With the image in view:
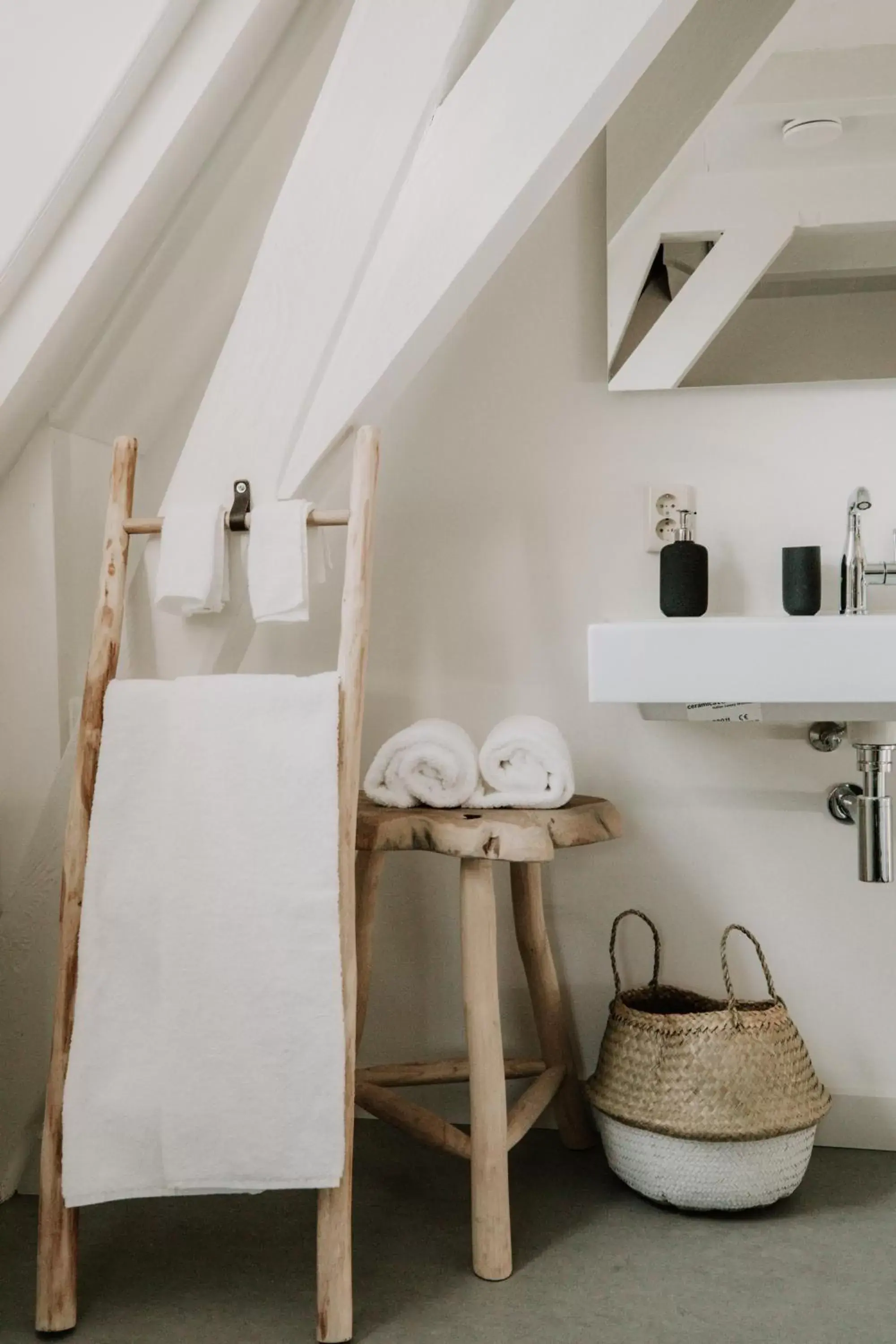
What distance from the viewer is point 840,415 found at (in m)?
1.62

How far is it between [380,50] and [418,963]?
1.37m

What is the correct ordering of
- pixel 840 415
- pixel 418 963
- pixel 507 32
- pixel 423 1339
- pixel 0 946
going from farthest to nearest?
pixel 418 963 → pixel 840 415 → pixel 0 946 → pixel 507 32 → pixel 423 1339

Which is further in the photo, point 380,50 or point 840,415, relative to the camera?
point 840,415

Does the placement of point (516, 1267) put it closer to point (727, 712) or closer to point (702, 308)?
point (727, 712)

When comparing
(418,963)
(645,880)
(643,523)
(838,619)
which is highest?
(643,523)

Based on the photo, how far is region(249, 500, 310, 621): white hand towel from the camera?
1.32m

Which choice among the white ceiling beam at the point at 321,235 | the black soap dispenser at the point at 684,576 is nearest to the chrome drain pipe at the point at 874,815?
the black soap dispenser at the point at 684,576

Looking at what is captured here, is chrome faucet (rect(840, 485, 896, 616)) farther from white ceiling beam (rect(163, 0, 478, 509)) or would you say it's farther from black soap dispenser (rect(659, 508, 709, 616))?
white ceiling beam (rect(163, 0, 478, 509))

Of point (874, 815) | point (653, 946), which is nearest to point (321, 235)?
point (874, 815)

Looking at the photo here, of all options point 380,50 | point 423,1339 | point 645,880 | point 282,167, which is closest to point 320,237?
point 380,50

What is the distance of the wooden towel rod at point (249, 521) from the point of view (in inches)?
52.3

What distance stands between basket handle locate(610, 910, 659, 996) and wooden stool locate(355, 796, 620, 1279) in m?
0.10

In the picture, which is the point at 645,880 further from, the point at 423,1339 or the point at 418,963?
Result: the point at 423,1339

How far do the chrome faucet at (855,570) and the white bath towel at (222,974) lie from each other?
2.56 ft
